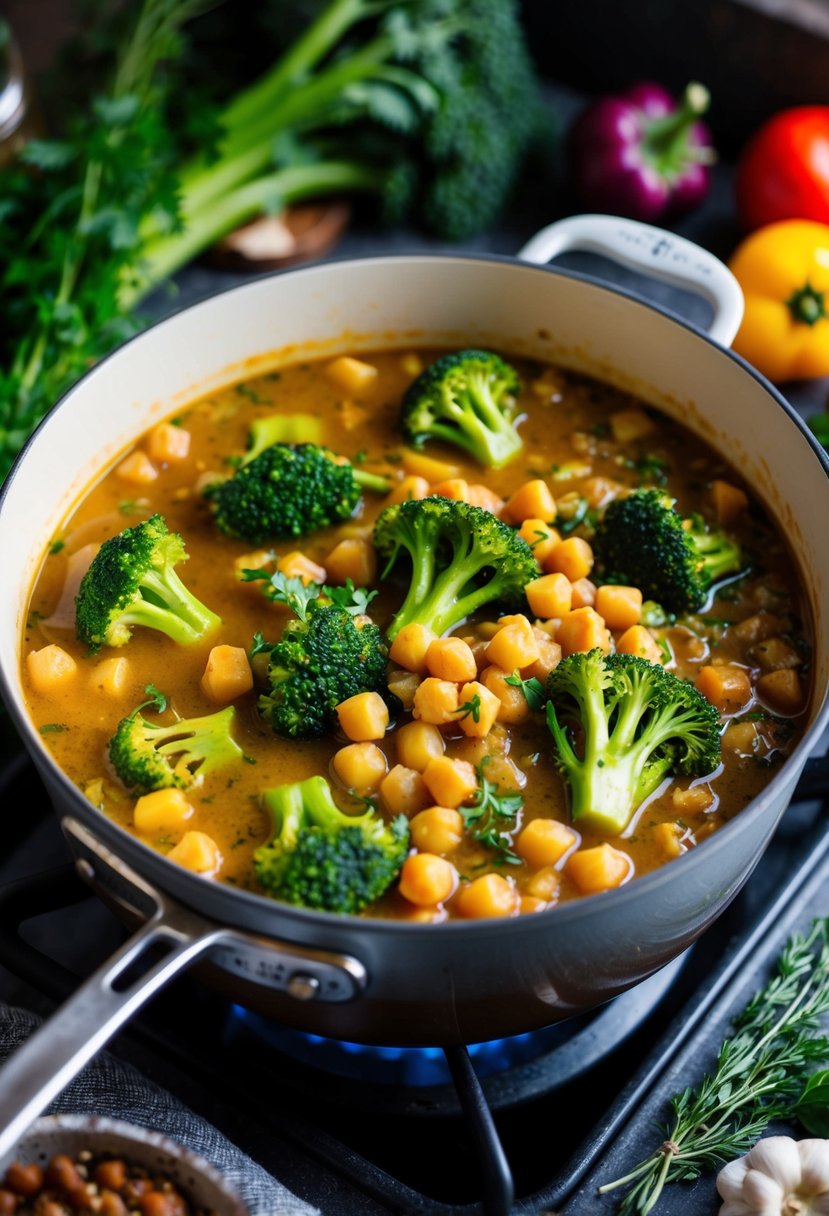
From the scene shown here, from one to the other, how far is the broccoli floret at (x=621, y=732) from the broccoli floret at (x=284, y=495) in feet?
2.09

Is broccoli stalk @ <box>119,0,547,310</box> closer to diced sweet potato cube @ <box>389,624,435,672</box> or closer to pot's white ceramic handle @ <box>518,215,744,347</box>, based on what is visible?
pot's white ceramic handle @ <box>518,215,744,347</box>

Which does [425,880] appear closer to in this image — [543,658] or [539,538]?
[543,658]

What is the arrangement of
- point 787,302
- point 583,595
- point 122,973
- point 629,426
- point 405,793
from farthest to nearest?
point 787,302 → point 629,426 → point 583,595 → point 405,793 → point 122,973

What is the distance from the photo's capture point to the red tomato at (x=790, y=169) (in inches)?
144

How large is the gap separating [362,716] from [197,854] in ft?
1.20

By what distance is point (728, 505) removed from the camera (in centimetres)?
265

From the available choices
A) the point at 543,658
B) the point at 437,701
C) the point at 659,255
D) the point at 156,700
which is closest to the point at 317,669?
the point at 437,701

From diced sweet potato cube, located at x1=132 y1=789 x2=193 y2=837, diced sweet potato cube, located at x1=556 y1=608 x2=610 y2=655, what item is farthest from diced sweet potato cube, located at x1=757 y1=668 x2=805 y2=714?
diced sweet potato cube, located at x1=132 y1=789 x2=193 y2=837

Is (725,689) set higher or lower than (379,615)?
lower

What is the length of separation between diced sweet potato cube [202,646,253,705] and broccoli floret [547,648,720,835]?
22.2 inches

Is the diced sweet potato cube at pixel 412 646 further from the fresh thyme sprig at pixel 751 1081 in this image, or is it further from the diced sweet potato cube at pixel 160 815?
the fresh thyme sprig at pixel 751 1081

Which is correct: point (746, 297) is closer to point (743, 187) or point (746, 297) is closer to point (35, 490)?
point (743, 187)

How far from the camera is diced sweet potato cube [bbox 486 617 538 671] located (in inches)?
88.4

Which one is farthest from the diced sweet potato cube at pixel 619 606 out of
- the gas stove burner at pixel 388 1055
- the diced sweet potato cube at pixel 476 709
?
the gas stove burner at pixel 388 1055
